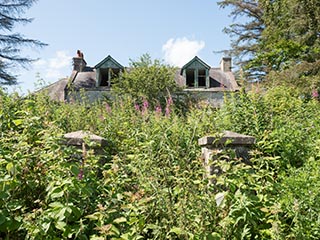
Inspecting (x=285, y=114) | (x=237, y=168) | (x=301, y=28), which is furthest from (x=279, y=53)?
(x=237, y=168)

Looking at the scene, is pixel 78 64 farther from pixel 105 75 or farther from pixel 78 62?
pixel 105 75

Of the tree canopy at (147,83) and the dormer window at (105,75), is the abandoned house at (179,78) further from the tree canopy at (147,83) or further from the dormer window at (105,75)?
the tree canopy at (147,83)

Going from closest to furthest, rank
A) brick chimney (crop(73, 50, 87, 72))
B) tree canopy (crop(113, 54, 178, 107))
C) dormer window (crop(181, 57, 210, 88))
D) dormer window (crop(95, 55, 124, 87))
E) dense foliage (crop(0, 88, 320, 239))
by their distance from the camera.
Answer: dense foliage (crop(0, 88, 320, 239))
tree canopy (crop(113, 54, 178, 107))
dormer window (crop(95, 55, 124, 87))
dormer window (crop(181, 57, 210, 88))
brick chimney (crop(73, 50, 87, 72))

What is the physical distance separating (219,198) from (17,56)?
17380 mm

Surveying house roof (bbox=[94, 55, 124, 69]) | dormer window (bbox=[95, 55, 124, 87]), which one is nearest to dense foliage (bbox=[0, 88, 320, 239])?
dormer window (bbox=[95, 55, 124, 87])

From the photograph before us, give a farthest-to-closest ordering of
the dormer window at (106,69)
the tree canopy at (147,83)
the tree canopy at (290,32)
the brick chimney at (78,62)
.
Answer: the brick chimney at (78,62) < the dormer window at (106,69) < the tree canopy at (147,83) < the tree canopy at (290,32)

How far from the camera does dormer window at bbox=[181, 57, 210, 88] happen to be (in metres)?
16.1

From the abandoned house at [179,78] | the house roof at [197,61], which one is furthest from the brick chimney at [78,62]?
the house roof at [197,61]

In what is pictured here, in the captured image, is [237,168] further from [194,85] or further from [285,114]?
[194,85]

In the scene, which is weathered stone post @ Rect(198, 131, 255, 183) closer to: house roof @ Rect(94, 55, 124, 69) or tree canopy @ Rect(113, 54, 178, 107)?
tree canopy @ Rect(113, 54, 178, 107)

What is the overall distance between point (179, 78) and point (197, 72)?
1.06 meters

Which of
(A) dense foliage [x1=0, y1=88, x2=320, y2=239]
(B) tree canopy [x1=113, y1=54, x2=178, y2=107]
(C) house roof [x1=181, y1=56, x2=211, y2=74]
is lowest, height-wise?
(A) dense foliage [x1=0, y1=88, x2=320, y2=239]

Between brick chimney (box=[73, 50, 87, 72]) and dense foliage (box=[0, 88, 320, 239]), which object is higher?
brick chimney (box=[73, 50, 87, 72])

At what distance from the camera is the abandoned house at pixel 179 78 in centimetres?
1551
